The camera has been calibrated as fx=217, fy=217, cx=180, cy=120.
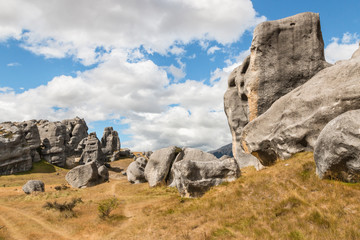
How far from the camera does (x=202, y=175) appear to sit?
20031 millimetres

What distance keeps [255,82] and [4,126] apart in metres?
72.4

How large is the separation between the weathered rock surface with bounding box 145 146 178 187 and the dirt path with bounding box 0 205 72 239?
51.6 feet

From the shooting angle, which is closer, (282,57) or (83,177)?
(282,57)

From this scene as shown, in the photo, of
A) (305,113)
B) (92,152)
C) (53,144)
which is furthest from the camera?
(53,144)

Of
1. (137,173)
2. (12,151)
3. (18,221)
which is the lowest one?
(18,221)

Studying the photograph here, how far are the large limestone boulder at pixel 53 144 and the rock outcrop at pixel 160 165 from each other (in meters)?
54.5

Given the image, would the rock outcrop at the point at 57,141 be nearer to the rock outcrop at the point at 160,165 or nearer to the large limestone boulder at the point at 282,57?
the rock outcrop at the point at 160,165

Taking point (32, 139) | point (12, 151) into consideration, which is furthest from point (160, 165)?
point (32, 139)

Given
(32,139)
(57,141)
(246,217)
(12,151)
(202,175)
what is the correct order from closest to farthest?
1. (246,217)
2. (202,175)
3. (12,151)
4. (32,139)
5. (57,141)

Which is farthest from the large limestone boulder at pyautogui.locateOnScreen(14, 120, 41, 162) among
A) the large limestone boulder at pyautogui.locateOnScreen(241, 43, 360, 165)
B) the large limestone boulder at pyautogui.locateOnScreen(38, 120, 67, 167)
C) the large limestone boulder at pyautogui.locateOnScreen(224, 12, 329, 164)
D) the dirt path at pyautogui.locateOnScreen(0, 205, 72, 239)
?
the large limestone boulder at pyautogui.locateOnScreen(241, 43, 360, 165)

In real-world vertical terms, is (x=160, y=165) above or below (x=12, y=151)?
below

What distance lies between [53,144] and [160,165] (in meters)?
61.2

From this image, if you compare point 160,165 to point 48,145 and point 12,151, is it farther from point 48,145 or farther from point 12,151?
point 48,145

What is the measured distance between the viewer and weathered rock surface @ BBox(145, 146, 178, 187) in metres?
32.0
